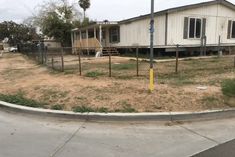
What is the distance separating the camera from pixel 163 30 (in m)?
20.3

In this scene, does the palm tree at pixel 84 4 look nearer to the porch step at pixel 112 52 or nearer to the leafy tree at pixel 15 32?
the leafy tree at pixel 15 32

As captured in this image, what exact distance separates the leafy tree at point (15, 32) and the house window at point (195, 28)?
4524cm

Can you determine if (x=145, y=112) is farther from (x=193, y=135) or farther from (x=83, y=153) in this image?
(x=83, y=153)

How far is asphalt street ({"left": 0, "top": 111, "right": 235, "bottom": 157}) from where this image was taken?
4.55 metres

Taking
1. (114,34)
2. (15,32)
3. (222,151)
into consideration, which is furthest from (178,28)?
(15,32)

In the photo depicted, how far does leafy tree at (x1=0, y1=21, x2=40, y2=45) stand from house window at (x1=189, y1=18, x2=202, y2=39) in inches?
1781

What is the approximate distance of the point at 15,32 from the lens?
6412cm

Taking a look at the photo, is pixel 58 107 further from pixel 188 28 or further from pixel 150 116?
pixel 188 28

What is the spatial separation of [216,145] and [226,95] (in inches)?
121

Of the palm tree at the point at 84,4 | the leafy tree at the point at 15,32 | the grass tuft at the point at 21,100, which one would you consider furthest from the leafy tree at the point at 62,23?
the grass tuft at the point at 21,100

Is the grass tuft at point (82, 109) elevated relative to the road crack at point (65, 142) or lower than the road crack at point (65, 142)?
elevated

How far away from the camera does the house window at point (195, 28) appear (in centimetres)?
2106

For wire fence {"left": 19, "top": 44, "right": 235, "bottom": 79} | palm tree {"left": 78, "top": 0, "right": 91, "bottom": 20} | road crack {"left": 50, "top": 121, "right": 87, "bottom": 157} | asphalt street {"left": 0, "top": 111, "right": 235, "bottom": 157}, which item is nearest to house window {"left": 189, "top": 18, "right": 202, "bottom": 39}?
wire fence {"left": 19, "top": 44, "right": 235, "bottom": 79}

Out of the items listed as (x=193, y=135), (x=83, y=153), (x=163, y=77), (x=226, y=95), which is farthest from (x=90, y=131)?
(x=163, y=77)
